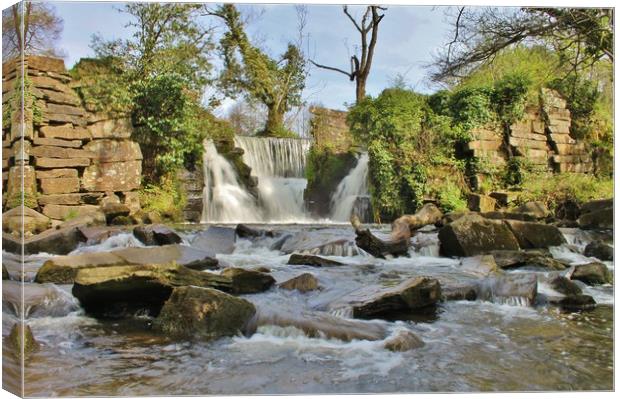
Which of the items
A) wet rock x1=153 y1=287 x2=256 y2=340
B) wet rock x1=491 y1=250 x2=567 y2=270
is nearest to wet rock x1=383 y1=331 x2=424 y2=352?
wet rock x1=153 y1=287 x2=256 y2=340

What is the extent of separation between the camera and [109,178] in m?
4.70

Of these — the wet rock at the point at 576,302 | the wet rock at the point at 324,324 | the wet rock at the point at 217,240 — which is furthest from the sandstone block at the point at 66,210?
the wet rock at the point at 576,302

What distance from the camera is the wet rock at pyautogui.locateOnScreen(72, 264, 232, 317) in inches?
159

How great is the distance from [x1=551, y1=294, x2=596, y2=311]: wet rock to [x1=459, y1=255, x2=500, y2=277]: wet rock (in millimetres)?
A: 562

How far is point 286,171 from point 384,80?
62.4 inches

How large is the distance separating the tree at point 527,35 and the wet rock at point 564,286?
185 centimetres

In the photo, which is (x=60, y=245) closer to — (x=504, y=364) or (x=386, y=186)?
(x=386, y=186)

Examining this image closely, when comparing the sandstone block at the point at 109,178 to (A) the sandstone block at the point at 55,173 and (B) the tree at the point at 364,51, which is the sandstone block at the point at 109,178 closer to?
(A) the sandstone block at the point at 55,173

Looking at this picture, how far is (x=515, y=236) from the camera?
5.06 m

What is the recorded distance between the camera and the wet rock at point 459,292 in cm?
437

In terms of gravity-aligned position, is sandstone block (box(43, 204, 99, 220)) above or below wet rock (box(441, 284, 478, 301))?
above

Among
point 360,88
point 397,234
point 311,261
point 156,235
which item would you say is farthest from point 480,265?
point 156,235

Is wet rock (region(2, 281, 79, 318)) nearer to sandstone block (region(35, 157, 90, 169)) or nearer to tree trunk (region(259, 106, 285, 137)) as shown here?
sandstone block (region(35, 157, 90, 169))

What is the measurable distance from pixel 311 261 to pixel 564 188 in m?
2.38
